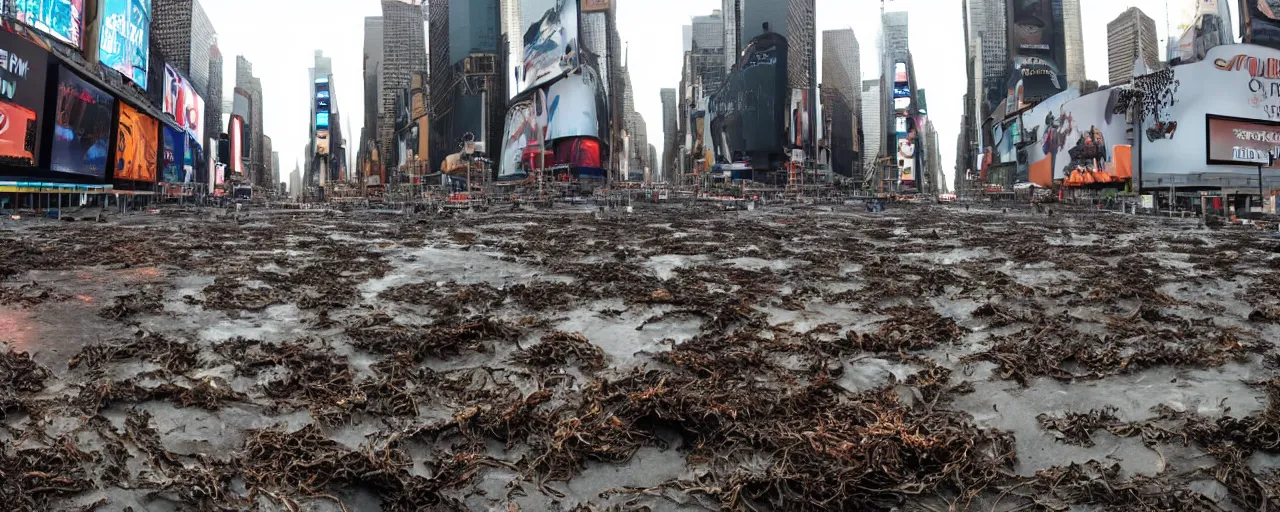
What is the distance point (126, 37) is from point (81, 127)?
8249 mm

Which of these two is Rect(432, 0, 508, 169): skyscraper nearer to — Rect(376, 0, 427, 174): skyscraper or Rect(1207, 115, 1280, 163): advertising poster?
Rect(376, 0, 427, 174): skyscraper

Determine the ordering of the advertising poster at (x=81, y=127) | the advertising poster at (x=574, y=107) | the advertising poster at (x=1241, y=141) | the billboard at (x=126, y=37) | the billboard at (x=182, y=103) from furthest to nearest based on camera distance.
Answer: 1. the advertising poster at (x=574, y=107)
2. the advertising poster at (x=1241, y=141)
3. the billboard at (x=182, y=103)
4. the billboard at (x=126, y=37)
5. the advertising poster at (x=81, y=127)

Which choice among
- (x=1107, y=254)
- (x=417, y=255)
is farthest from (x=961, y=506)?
(x=1107, y=254)

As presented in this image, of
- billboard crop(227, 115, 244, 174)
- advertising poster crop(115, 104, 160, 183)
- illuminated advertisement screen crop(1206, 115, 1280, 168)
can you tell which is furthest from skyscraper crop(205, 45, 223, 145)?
illuminated advertisement screen crop(1206, 115, 1280, 168)

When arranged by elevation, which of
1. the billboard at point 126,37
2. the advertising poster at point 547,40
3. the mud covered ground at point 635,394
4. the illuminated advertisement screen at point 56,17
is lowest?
the mud covered ground at point 635,394

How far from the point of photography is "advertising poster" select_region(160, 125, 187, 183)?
63.0 m

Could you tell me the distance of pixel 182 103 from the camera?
64375mm

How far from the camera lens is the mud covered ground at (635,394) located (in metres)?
3.69

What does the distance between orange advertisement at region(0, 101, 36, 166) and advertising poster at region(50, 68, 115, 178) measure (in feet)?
9.48

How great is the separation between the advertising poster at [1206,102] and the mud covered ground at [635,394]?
217 feet

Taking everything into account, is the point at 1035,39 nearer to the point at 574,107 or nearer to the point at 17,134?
the point at 574,107

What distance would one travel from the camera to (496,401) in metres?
5.03

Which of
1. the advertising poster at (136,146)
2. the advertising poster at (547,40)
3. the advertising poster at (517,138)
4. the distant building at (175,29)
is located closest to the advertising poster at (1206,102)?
the advertising poster at (547,40)

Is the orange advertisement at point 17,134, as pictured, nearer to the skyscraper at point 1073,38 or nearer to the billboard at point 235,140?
the billboard at point 235,140
